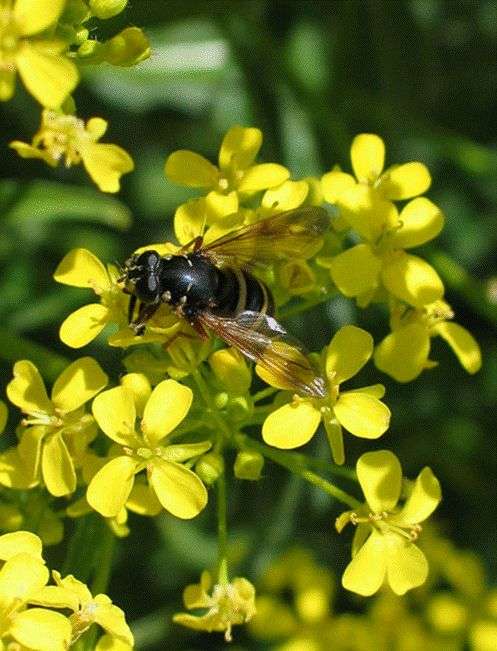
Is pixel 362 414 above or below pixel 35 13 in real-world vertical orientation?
below

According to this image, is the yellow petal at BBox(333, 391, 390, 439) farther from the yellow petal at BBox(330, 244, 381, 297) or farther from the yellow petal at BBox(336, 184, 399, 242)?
the yellow petal at BBox(336, 184, 399, 242)

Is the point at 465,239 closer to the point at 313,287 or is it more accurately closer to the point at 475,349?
the point at 475,349

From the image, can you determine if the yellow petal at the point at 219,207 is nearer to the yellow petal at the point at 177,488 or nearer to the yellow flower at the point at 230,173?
the yellow flower at the point at 230,173

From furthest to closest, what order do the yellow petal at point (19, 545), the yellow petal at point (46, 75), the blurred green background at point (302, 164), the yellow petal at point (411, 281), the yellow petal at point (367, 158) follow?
the blurred green background at point (302, 164), the yellow petal at point (367, 158), the yellow petal at point (411, 281), the yellow petal at point (19, 545), the yellow petal at point (46, 75)

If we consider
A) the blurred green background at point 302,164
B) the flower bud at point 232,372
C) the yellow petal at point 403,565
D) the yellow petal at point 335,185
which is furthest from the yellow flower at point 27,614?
the blurred green background at point 302,164

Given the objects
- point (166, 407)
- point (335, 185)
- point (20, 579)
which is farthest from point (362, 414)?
point (20, 579)

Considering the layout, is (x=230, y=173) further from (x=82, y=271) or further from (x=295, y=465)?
(x=295, y=465)
